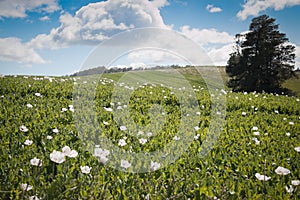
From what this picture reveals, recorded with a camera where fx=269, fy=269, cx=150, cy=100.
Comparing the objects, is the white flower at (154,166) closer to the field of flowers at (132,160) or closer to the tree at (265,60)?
the field of flowers at (132,160)

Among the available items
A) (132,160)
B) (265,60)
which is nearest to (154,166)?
(132,160)

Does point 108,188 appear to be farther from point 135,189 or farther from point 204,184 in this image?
point 204,184

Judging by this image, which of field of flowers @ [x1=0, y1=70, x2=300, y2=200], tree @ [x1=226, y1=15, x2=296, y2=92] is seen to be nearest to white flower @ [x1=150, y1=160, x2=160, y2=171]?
field of flowers @ [x1=0, y1=70, x2=300, y2=200]

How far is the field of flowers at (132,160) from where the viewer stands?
2521 mm

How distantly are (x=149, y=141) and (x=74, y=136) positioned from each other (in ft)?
3.60

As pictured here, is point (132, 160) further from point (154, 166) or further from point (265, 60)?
point (265, 60)

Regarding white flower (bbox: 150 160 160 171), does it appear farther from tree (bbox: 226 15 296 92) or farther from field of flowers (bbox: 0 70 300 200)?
tree (bbox: 226 15 296 92)

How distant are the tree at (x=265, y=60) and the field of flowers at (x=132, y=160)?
2498cm

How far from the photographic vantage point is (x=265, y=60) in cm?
2952

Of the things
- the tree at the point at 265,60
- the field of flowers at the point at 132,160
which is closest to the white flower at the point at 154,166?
the field of flowers at the point at 132,160

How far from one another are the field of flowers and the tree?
82.0 feet

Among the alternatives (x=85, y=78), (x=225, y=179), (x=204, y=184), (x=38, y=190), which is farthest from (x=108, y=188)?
(x=85, y=78)

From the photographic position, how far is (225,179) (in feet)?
9.64

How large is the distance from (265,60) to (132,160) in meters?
29.7
